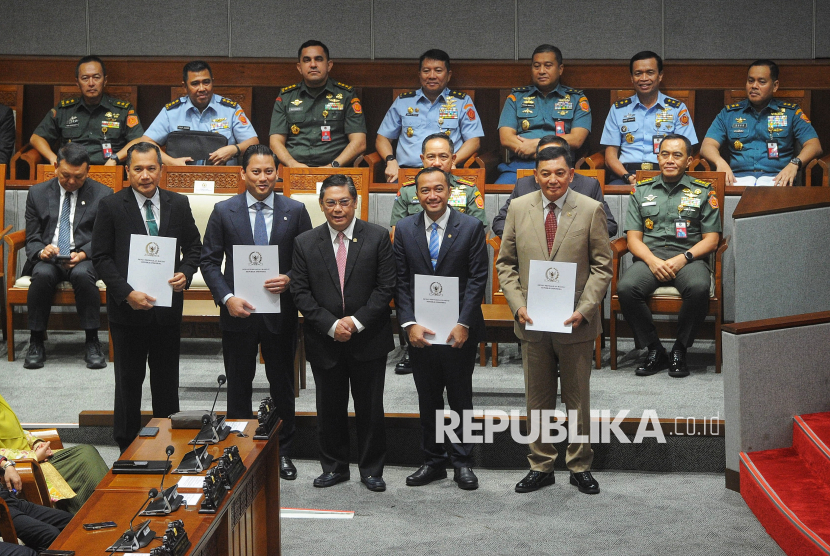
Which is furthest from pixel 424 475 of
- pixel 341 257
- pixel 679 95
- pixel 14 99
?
pixel 14 99

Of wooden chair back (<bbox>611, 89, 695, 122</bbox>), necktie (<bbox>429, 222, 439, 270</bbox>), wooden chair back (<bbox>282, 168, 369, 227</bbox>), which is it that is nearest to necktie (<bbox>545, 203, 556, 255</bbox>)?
necktie (<bbox>429, 222, 439, 270</bbox>)

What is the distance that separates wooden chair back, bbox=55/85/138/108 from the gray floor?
2.42 m

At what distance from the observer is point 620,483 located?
3660 mm

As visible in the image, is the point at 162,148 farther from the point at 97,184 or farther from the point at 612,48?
the point at 612,48

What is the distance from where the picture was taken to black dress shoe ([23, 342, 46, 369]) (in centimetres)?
467

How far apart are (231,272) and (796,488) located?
2250 millimetres

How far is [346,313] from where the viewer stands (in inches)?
140

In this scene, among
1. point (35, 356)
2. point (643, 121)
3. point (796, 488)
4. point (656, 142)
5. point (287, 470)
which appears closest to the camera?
point (796, 488)

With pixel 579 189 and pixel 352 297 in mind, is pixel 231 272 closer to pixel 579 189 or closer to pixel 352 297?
pixel 352 297

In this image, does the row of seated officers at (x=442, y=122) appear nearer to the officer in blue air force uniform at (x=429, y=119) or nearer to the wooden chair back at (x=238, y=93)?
the officer in blue air force uniform at (x=429, y=119)

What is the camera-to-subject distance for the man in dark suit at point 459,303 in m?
3.57

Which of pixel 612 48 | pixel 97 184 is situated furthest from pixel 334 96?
pixel 612 48

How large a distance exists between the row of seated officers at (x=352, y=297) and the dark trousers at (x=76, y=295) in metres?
1.14

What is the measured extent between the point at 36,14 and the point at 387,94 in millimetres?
2546
